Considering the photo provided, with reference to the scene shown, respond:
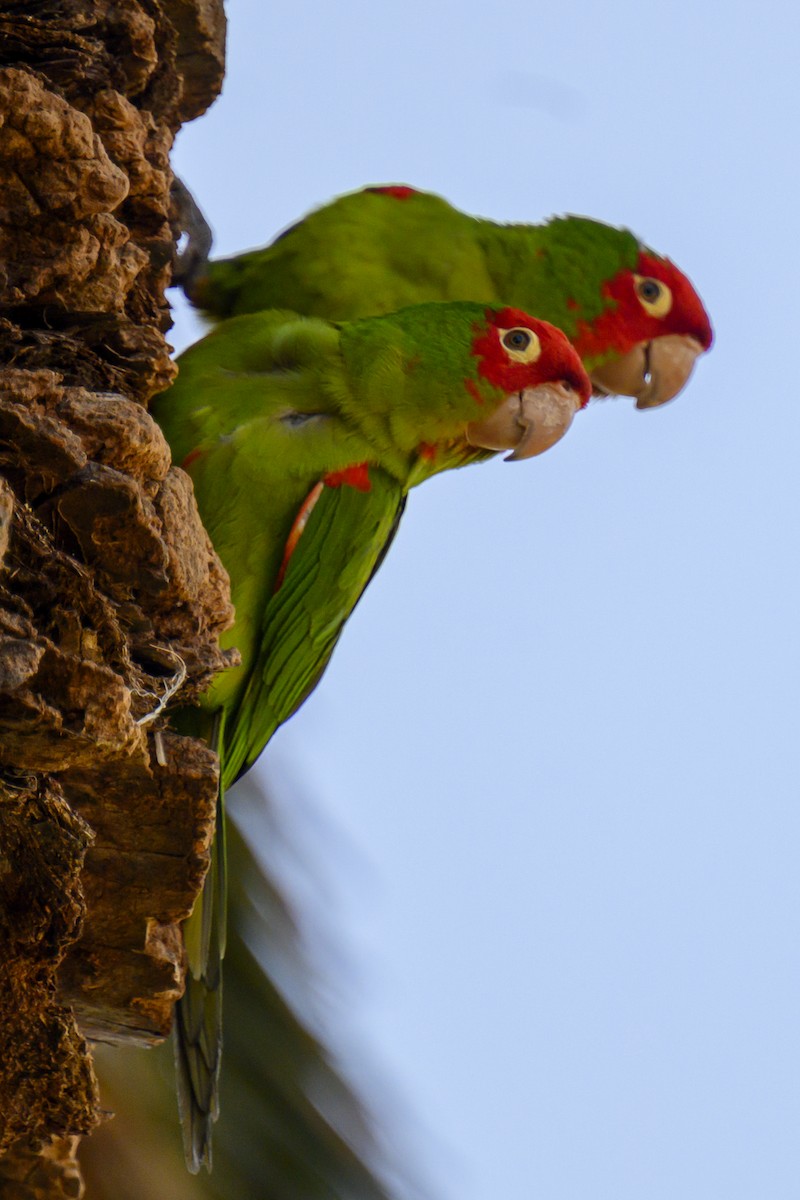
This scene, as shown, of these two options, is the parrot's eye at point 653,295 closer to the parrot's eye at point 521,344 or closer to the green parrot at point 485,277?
the green parrot at point 485,277

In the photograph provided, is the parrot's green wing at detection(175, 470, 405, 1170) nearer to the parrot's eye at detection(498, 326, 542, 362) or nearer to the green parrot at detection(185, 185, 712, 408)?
the parrot's eye at detection(498, 326, 542, 362)

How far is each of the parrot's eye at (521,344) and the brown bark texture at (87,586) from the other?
0.83m

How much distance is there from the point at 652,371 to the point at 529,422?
1.06 meters

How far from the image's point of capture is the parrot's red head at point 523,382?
118 inches

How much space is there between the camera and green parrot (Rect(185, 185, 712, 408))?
3.40m

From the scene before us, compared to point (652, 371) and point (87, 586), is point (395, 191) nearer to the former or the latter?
point (652, 371)

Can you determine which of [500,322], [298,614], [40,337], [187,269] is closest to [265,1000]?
[298,614]

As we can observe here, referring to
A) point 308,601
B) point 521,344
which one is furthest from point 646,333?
point 308,601

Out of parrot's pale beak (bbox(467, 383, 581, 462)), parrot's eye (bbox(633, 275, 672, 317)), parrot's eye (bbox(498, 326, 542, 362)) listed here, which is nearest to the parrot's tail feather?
parrot's pale beak (bbox(467, 383, 581, 462))

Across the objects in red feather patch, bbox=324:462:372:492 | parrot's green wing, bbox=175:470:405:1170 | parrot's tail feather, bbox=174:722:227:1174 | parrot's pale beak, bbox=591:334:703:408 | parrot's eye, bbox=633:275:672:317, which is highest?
parrot's eye, bbox=633:275:672:317

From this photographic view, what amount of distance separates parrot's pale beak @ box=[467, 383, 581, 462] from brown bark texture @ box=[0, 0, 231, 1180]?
830 millimetres

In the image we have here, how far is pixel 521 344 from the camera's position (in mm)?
3025

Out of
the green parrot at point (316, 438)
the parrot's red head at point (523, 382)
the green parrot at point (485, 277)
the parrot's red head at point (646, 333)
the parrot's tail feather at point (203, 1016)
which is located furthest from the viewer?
the parrot's red head at point (646, 333)

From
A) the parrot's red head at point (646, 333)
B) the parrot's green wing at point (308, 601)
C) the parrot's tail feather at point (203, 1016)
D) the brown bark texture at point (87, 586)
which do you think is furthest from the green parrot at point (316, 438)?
the parrot's red head at point (646, 333)
